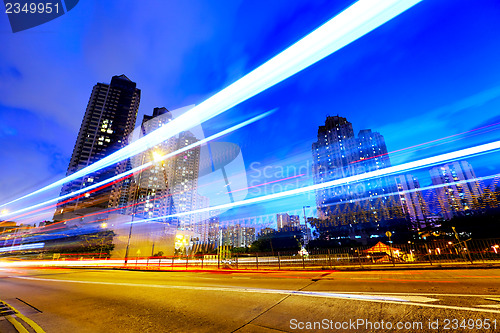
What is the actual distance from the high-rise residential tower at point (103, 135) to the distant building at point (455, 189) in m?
152

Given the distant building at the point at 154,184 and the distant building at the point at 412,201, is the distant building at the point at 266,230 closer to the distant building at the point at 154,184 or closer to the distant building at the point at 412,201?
the distant building at the point at 412,201

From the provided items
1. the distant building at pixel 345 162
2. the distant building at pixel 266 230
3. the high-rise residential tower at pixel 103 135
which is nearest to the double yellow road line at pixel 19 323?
the distant building at pixel 266 230

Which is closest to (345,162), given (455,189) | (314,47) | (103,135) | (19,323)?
(455,189)

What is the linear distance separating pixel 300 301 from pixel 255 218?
163ft

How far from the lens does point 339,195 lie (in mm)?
113750

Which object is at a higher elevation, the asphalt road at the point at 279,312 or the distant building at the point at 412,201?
the distant building at the point at 412,201

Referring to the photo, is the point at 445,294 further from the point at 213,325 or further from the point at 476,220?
the point at 476,220

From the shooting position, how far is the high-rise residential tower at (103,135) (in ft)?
358

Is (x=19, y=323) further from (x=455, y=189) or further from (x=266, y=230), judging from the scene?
(x=455, y=189)

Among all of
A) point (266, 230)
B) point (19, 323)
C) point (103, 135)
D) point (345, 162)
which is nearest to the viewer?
point (19, 323)

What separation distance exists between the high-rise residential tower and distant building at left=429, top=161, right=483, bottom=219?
152 metres

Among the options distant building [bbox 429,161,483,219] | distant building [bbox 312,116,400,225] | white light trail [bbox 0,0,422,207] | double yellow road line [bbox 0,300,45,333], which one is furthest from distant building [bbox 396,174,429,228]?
double yellow road line [bbox 0,300,45,333]

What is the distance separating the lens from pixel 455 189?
99.0 metres

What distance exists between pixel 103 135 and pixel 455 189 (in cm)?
18371
